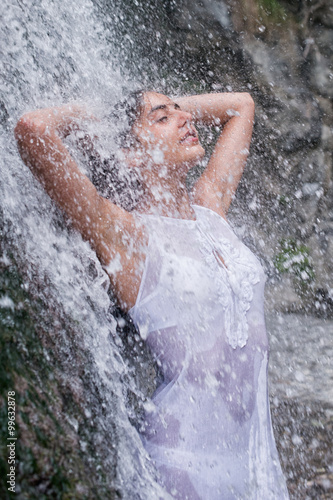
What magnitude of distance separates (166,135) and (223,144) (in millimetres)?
471

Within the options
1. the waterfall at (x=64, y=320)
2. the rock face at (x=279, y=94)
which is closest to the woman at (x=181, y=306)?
the waterfall at (x=64, y=320)

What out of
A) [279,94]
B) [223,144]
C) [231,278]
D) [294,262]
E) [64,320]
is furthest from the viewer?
[279,94]

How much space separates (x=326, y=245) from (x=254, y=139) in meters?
1.22

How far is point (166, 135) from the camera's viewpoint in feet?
5.52

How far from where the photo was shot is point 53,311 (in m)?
1.28

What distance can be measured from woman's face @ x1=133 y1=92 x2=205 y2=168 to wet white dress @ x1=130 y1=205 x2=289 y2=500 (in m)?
0.27

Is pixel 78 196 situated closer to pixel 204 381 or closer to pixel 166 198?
pixel 166 198

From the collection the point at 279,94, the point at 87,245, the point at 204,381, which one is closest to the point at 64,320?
the point at 87,245

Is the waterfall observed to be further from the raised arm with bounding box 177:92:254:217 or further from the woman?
the raised arm with bounding box 177:92:254:217

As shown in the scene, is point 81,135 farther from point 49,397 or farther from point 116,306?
point 49,397

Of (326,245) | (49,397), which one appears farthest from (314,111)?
(49,397)

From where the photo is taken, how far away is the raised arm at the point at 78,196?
134 cm

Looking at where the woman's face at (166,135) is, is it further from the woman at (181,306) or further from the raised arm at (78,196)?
the raised arm at (78,196)

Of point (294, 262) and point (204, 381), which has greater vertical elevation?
point (204, 381)
